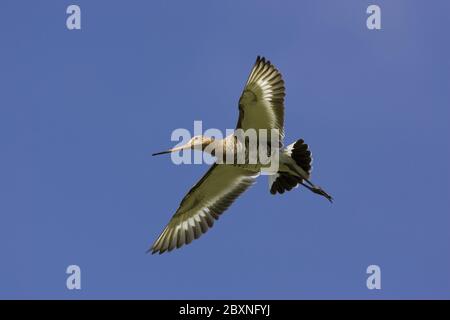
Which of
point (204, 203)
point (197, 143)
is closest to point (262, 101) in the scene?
point (197, 143)

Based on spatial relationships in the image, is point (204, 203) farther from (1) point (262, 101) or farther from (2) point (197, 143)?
(1) point (262, 101)

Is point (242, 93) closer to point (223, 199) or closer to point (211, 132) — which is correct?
point (211, 132)

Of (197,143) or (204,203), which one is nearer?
(197,143)

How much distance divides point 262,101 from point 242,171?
1402 millimetres

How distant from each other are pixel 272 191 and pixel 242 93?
1846mm

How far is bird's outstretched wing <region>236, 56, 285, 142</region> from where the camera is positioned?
1270 centimetres

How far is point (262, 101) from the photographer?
12.7m

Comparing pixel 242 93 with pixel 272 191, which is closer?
pixel 242 93

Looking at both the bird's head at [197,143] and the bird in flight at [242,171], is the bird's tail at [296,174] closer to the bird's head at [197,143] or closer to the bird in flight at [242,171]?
the bird in flight at [242,171]

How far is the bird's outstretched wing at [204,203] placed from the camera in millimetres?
13242

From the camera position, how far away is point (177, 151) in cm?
1309
